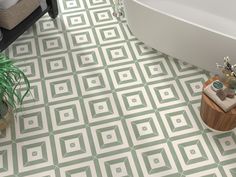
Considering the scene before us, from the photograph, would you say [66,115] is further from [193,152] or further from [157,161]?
[193,152]

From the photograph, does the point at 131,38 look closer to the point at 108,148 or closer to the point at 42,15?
the point at 42,15

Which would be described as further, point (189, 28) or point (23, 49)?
point (23, 49)

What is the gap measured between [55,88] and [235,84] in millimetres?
1157

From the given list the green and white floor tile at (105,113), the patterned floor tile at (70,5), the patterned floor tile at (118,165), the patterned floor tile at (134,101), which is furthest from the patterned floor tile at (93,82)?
the patterned floor tile at (70,5)

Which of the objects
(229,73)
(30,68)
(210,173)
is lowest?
(210,173)

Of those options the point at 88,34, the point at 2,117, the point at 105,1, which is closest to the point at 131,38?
the point at 88,34

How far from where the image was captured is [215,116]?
1.87 metres

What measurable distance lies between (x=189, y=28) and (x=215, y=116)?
0.55m

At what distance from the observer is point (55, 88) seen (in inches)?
88.3

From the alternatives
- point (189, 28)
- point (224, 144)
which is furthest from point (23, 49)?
point (224, 144)

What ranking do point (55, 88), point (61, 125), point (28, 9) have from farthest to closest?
point (28, 9) < point (55, 88) < point (61, 125)

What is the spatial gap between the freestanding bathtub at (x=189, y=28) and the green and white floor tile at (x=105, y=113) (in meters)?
0.16

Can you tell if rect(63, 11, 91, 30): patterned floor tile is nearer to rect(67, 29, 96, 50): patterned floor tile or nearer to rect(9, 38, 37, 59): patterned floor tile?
rect(67, 29, 96, 50): patterned floor tile

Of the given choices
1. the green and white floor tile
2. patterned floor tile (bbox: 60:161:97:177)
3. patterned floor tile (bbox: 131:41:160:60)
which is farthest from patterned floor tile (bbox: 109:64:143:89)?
patterned floor tile (bbox: 60:161:97:177)
